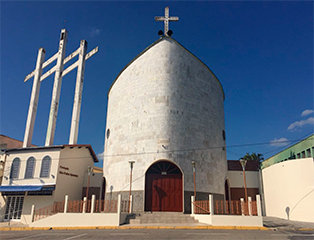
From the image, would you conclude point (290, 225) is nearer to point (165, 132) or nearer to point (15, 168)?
point (165, 132)

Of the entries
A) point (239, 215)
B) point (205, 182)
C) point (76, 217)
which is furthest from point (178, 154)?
point (76, 217)

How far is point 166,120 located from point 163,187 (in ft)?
16.4

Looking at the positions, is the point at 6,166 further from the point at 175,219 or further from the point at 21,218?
the point at 175,219

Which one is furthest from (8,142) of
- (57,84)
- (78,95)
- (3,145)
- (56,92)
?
(78,95)

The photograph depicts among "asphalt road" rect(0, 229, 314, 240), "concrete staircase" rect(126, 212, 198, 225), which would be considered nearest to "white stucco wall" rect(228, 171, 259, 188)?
"concrete staircase" rect(126, 212, 198, 225)

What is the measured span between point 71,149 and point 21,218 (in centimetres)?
671

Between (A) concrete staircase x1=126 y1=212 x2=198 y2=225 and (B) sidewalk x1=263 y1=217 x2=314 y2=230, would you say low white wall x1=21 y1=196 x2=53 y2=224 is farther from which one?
(B) sidewalk x1=263 y1=217 x2=314 y2=230

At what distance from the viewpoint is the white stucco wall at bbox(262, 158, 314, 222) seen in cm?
1780

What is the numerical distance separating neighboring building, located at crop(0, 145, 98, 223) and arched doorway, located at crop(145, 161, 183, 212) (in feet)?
26.0

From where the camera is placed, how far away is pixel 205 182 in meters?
19.3

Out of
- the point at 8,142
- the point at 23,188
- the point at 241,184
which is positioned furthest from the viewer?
the point at 8,142

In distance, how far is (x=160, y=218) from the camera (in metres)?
16.2

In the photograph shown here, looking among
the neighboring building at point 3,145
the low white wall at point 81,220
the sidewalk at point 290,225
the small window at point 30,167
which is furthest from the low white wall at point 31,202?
the sidewalk at point 290,225

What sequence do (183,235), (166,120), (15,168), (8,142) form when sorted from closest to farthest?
1. (183,235)
2. (166,120)
3. (15,168)
4. (8,142)
